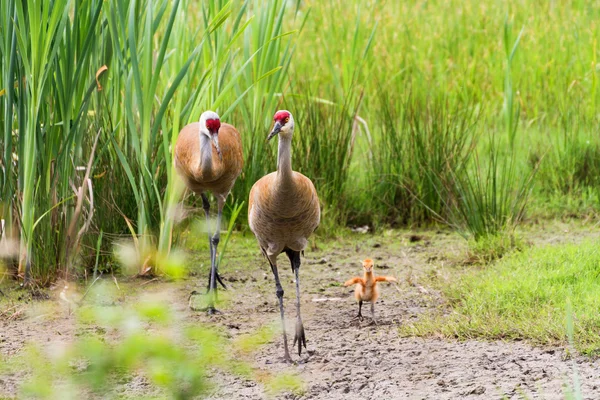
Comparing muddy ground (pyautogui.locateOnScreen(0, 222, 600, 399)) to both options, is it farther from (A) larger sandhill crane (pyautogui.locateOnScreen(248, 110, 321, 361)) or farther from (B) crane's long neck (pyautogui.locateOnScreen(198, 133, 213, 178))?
(B) crane's long neck (pyautogui.locateOnScreen(198, 133, 213, 178))

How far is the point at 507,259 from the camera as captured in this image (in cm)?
563

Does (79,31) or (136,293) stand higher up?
(79,31)

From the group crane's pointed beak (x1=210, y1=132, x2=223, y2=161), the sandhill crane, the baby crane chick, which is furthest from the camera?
the sandhill crane

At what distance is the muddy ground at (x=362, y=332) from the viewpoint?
3738mm

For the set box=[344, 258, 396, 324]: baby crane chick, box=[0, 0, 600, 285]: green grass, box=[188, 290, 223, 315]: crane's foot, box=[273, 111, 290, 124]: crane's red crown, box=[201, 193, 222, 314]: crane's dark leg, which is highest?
box=[273, 111, 290, 124]: crane's red crown

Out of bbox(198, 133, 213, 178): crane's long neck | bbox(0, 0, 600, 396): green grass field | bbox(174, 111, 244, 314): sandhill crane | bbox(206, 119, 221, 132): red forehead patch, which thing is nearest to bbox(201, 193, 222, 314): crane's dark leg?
bbox(174, 111, 244, 314): sandhill crane

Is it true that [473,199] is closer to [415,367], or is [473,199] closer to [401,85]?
[415,367]

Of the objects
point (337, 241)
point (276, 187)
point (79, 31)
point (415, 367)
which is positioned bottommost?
point (337, 241)

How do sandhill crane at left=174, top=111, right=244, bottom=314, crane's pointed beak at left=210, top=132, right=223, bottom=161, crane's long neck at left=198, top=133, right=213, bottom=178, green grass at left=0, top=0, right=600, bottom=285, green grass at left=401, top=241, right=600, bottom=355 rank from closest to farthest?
green grass at left=401, top=241, right=600, bottom=355
green grass at left=0, top=0, right=600, bottom=285
crane's pointed beak at left=210, top=132, right=223, bottom=161
sandhill crane at left=174, top=111, right=244, bottom=314
crane's long neck at left=198, top=133, right=213, bottom=178

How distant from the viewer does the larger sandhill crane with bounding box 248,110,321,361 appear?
166 inches

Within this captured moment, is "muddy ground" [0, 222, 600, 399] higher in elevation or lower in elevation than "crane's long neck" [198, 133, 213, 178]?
lower

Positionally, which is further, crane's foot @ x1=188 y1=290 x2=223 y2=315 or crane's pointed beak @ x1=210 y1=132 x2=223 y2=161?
crane's pointed beak @ x1=210 y1=132 x2=223 y2=161

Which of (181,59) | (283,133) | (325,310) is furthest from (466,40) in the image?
(283,133)

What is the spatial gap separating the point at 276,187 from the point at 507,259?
6.43ft
